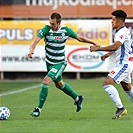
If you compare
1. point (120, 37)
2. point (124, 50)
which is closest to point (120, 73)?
point (124, 50)

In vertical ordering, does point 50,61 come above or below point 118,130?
above

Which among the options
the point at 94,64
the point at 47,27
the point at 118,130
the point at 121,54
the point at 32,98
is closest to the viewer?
the point at 118,130

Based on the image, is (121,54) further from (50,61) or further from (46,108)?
(46,108)

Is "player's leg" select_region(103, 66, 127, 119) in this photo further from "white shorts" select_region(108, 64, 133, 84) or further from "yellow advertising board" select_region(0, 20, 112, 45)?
"yellow advertising board" select_region(0, 20, 112, 45)

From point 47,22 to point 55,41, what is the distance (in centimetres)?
1058

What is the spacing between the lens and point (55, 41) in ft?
39.8

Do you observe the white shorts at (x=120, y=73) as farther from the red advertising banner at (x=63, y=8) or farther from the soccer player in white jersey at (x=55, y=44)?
the red advertising banner at (x=63, y=8)

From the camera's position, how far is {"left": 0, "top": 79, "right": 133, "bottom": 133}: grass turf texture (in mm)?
10164

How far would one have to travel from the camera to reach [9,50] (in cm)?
2266

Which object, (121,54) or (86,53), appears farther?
(86,53)

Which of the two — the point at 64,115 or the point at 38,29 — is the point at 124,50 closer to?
the point at 64,115

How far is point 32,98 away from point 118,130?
668 cm

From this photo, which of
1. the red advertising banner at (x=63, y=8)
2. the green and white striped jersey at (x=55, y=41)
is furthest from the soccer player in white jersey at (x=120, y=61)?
the red advertising banner at (x=63, y=8)

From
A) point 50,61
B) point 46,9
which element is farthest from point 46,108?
point 46,9
